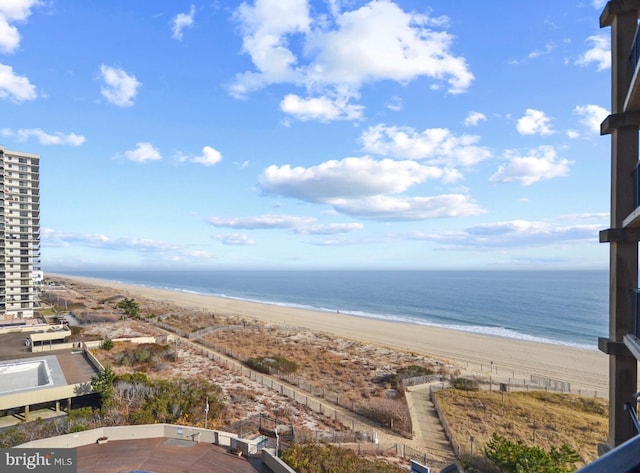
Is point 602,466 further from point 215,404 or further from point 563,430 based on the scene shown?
point 563,430

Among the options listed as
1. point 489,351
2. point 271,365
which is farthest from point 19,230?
point 489,351

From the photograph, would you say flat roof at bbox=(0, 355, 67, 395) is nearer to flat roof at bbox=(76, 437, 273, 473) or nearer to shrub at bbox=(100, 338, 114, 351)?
shrub at bbox=(100, 338, 114, 351)

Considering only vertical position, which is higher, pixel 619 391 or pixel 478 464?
pixel 619 391

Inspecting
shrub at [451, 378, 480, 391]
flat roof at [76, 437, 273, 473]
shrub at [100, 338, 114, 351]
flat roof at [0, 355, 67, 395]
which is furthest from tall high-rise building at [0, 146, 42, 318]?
shrub at [451, 378, 480, 391]

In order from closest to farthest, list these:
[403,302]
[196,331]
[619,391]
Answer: [619,391], [196,331], [403,302]

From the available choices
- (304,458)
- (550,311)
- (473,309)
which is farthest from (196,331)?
(550,311)

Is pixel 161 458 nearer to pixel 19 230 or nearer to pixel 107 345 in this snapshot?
pixel 107 345

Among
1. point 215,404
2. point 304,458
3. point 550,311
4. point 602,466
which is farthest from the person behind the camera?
point 550,311
